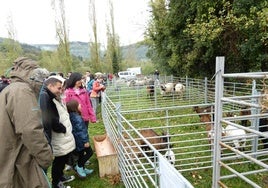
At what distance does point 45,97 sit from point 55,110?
27 centimetres

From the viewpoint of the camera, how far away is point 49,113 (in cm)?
371

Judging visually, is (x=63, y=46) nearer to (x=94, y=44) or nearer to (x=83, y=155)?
(x=94, y=44)

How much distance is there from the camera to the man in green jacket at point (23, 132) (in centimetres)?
244

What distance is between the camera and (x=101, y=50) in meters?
36.9

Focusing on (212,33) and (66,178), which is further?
(212,33)

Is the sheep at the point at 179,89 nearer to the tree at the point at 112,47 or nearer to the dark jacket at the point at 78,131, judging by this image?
the dark jacket at the point at 78,131

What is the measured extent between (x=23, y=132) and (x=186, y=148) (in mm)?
4284

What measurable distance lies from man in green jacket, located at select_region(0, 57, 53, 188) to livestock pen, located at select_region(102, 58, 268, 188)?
1.04m

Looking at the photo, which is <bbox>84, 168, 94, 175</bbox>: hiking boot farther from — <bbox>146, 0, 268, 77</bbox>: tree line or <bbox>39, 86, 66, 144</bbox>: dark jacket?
<bbox>146, 0, 268, 77</bbox>: tree line

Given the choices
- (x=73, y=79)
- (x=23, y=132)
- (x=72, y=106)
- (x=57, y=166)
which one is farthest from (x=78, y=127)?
(x=23, y=132)

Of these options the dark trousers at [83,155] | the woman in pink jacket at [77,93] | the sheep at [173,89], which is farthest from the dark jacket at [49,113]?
the sheep at [173,89]

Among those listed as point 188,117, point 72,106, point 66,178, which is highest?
point 72,106

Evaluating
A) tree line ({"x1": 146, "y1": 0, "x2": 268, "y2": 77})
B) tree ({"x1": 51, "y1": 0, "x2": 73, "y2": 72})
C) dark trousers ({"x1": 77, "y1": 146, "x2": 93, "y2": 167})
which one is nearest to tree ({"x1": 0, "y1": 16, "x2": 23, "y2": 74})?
tree ({"x1": 51, "y1": 0, "x2": 73, "y2": 72})

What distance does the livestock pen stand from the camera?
2787 millimetres
